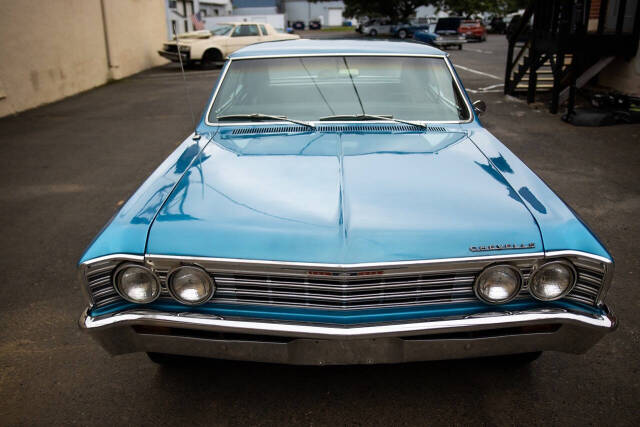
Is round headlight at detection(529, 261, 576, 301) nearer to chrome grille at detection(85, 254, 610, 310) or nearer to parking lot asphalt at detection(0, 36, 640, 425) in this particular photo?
chrome grille at detection(85, 254, 610, 310)

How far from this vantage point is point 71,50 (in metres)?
12.5

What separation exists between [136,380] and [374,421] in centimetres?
122

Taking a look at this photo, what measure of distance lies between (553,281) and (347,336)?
84 centimetres

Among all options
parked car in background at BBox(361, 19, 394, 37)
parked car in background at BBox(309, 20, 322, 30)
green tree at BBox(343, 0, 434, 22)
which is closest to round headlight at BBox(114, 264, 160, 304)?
parked car in background at BBox(361, 19, 394, 37)

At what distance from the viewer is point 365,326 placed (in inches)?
77.9

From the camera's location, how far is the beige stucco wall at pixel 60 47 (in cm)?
1013

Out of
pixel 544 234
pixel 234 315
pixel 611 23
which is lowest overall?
pixel 234 315

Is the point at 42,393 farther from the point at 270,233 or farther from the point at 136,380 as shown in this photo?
the point at 270,233

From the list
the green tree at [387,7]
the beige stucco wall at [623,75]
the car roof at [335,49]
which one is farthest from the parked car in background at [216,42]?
the green tree at [387,7]

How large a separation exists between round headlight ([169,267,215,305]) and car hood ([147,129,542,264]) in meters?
0.08

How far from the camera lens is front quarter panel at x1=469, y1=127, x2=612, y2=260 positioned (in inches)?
79.4

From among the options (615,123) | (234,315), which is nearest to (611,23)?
(615,123)

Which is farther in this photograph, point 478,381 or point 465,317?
point 478,381

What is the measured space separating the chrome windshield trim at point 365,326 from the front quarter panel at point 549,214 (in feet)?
0.87
